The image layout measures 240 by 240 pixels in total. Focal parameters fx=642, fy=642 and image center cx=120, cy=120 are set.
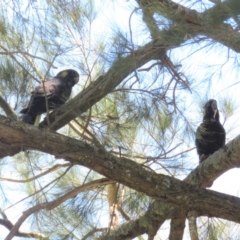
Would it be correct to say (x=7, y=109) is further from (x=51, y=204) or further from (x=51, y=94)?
(x=51, y=204)

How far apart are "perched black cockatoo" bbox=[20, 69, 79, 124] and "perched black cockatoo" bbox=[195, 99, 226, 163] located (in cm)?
69

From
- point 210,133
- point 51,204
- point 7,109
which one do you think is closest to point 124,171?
point 51,204

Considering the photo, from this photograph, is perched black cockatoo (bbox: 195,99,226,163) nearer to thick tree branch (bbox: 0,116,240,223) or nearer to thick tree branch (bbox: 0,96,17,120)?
thick tree branch (bbox: 0,116,240,223)

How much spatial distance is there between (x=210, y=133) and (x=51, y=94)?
2.96 feet

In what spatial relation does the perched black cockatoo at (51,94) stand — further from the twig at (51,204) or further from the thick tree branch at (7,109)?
the twig at (51,204)

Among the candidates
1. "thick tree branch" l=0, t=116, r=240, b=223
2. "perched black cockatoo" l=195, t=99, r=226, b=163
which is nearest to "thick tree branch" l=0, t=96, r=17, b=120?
"thick tree branch" l=0, t=116, r=240, b=223

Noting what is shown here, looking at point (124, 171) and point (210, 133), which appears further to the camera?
point (210, 133)

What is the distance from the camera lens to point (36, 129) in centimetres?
252

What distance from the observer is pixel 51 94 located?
9.97 ft

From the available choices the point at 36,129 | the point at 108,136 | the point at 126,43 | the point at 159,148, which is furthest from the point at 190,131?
the point at 36,129

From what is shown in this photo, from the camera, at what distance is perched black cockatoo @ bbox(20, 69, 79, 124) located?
2945 millimetres

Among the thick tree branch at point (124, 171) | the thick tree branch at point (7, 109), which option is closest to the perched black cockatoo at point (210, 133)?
the thick tree branch at point (124, 171)

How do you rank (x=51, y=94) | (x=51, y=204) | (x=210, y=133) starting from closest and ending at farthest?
1. (x=51, y=204)
2. (x=51, y=94)
3. (x=210, y=133)

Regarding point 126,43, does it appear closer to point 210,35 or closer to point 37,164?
point 210,35
